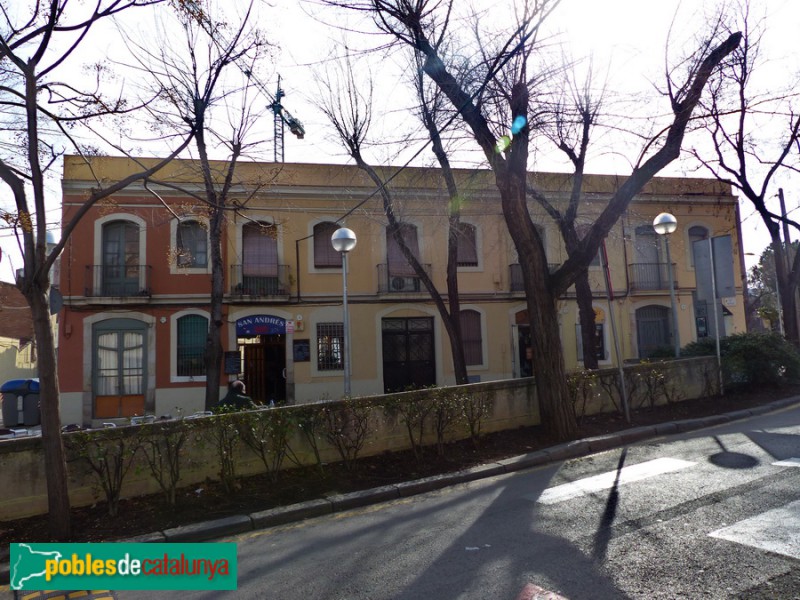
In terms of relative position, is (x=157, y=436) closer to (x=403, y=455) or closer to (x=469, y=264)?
(x=403, y=455)

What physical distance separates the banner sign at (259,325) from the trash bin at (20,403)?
604 cm

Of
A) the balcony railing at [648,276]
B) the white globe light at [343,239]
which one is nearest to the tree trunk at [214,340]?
the white globe light at [343,239]

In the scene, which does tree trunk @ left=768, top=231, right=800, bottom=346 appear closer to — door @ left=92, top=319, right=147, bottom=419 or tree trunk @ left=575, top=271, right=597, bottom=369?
tree trunk @ left=575, top=271, right=597, bottom=369

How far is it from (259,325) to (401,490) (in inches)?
516

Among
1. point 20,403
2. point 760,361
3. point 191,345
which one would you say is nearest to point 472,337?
point 191,345

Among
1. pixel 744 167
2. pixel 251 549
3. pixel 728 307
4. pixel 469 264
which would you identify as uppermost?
pixel 744 167

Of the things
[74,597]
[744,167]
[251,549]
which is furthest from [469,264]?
[74,597]

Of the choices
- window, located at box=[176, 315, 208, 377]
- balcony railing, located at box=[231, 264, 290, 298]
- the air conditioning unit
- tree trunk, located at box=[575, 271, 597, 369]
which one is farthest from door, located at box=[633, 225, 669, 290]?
window, located at box=[176, 315, 208, 377]

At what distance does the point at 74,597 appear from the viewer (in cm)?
404

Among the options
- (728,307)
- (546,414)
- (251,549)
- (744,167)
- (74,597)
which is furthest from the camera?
(728,307)

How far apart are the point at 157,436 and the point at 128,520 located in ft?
3.06

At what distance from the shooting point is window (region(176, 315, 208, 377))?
18.4 meters

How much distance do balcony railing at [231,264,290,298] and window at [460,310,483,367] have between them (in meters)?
6.46

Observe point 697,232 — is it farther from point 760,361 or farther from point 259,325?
point 259,325
